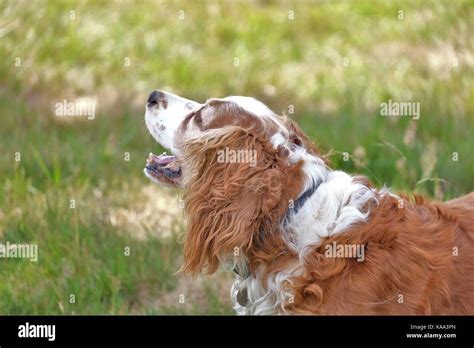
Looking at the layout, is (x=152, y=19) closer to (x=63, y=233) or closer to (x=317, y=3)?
(x=317, y=3)

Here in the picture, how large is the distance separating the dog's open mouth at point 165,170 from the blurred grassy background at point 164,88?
3.57ft

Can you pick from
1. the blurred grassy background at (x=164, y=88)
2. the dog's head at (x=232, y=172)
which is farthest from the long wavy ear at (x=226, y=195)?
the blurred grassy background at (x=164, y=88)

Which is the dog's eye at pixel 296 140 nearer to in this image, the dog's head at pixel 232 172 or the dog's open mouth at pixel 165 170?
the dog's head at pixel 232 172

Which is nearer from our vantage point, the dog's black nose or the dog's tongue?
the dog's tongue

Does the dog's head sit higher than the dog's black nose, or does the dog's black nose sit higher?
the dog's black nose

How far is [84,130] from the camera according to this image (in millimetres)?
9602

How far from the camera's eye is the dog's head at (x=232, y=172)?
5.23 metres

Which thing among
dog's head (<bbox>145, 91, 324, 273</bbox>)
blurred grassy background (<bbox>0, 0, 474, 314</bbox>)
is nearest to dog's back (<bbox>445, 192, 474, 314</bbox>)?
dog's head (<bbox>145, 91, 324, 273</bbox>)

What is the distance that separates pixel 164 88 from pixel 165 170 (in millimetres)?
4712

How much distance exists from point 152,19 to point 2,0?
5.94ft

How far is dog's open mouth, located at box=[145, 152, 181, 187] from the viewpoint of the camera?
557 cm

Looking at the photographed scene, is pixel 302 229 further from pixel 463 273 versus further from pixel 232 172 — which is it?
pixel 463 273

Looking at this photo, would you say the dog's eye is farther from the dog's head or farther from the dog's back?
the dog's back
